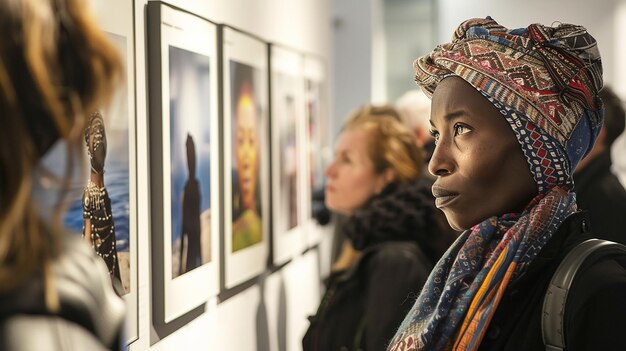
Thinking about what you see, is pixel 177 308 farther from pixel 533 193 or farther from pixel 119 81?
pixel 119 81

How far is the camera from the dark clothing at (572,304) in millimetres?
1764

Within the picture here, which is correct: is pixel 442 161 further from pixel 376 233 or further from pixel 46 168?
pixel 376 233

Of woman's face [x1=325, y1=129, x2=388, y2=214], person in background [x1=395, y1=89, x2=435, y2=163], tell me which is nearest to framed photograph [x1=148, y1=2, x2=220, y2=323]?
woman's face [x1=325, y1=129, x2=388, y2=214]

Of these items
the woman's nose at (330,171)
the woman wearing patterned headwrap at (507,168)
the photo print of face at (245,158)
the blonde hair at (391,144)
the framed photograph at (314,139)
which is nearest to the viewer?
the woman wearing patterned headwrap at (507,168)

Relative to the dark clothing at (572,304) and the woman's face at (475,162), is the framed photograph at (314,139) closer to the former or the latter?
the woman's face at (475,162)

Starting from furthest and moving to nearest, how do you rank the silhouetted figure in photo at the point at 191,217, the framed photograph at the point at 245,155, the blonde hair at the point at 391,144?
the blonde hair at the point at 391,144 → the framed photograph at the point at 245,155 → the silhouetted figure in photo at the point at 191,217

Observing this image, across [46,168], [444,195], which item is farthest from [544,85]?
[46,168]

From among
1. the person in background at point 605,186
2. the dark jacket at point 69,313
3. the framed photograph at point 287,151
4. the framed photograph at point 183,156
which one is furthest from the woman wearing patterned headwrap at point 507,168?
the framed photograph at point 287,151

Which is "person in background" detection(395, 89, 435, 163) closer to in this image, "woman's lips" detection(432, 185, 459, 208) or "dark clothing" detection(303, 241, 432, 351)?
"dark clothing" detection(303, 241, 432, 351)

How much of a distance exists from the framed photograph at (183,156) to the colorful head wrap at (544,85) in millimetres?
898

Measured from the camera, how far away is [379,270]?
126 inches

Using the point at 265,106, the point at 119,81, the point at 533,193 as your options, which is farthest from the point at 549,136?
the point at 265,106

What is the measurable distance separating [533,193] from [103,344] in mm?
1140

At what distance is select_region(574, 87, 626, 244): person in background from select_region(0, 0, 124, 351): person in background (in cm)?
155
